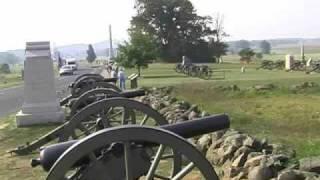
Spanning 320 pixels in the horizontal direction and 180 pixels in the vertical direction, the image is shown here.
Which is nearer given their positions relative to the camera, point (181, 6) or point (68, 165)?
point (68, 165)

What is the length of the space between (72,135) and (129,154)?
3783 mm

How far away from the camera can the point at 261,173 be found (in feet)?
25.7

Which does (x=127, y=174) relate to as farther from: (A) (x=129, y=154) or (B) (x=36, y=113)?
(B) (x=36, y=113)

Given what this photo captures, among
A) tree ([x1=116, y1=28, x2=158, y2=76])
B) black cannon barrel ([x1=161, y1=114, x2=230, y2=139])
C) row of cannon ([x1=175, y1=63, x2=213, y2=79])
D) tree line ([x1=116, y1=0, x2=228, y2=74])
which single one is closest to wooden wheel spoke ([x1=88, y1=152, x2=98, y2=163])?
black cannon barrel ([x1=161, y1=114, x2=230, y2=139])

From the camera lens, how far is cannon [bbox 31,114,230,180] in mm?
5379

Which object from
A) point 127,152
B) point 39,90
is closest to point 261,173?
point 127,152

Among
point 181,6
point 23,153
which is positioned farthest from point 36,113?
point 181,6

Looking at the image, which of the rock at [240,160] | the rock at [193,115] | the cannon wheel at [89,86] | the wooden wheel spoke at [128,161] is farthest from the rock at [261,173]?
the cannon wheel at [89,86]

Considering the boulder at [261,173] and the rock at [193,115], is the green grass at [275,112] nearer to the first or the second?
the rock at [193,115]

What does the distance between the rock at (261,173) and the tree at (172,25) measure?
83.2 metres

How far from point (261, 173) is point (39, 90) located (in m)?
12.6

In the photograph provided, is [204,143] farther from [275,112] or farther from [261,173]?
[275,112]

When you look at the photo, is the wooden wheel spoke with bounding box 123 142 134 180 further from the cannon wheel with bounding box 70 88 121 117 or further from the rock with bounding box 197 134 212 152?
the cannon wheel with bounding box 70 88 121 117

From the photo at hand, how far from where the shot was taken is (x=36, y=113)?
1939 cm
